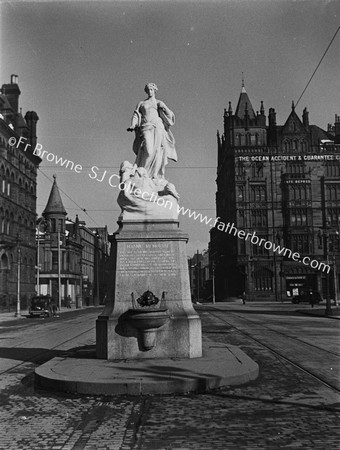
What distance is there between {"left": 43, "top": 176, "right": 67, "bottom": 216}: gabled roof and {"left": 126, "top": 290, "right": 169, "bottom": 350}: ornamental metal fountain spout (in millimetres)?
64087

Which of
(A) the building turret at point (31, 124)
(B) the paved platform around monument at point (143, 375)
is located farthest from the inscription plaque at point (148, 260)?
(A) the building turret at point (31, 124)

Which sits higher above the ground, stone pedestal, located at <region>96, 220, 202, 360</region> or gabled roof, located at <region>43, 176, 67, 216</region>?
gabled roof, located at <region>43, 176, 67, 216</region>

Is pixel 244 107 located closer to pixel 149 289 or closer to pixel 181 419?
pixel 149 289

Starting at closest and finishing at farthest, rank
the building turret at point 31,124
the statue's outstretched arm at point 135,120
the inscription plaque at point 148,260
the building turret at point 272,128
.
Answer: the inscription plaque at point 148,260 < the statue's outstretched arm at point 135,120 < the building turret at point 31,124 < the building turret at point 272,128

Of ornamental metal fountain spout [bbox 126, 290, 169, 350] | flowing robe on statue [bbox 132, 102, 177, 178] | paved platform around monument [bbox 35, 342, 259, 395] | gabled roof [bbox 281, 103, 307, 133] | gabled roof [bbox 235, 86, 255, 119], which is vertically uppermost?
gabled roof [bbox 235, 86, 255, 119]

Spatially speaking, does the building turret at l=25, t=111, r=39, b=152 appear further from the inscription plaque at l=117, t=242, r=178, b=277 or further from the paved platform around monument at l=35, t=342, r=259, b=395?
the paved platform around monument at l=35, t=342, r=259, b=395

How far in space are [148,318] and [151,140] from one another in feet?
13.6

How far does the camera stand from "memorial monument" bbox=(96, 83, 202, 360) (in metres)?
9.66

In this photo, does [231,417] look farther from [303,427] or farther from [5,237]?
[5,237]

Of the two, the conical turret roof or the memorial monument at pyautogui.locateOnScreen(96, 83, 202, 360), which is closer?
the memorial monument at pyautogui.locateOnScreen(96, 83, 202, 360)

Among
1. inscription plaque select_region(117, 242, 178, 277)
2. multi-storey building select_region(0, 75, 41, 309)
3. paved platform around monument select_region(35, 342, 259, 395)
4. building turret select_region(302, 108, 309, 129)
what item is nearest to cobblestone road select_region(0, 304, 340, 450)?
paved platform around monument select_region(35, 342, 259, 395)

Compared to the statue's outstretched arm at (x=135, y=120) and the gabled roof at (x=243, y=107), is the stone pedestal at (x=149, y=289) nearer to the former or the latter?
the statue's outstretched arm at (x=135, y=120)

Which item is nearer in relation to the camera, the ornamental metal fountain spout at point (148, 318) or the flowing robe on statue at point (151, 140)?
the ornamental metal fountain spout at point (148, 318)

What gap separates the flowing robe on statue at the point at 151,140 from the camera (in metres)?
11.3
